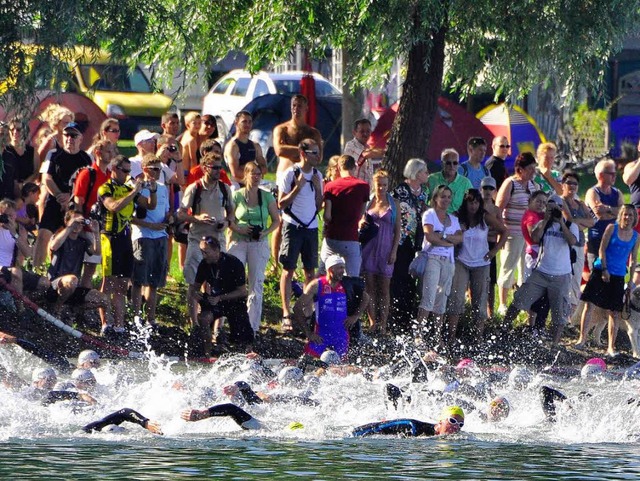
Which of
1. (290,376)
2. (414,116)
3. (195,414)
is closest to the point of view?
(195,414)

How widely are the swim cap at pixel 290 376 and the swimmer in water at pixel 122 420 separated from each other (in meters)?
2.17

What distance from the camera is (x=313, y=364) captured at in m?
16.3

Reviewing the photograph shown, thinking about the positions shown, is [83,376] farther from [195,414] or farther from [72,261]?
[72,261]

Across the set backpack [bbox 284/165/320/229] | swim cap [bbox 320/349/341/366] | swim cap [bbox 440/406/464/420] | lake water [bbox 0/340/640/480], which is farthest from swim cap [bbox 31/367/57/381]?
backpack [bbox 284/165/320/229]

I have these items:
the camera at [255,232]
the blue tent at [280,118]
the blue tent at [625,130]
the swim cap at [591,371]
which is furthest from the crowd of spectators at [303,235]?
the blue tent at [625,130]

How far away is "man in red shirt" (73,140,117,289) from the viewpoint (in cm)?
1708

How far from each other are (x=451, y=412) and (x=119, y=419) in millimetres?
2830

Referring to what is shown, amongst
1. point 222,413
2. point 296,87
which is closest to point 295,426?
point 222,413

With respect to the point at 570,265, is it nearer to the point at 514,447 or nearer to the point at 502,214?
the point at 502,214

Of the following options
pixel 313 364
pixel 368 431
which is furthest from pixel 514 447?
pixel 313 364

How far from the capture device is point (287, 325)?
717 inches

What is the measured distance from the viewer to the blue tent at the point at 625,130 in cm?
3891

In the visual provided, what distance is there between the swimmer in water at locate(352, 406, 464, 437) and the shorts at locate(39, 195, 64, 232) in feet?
17.4

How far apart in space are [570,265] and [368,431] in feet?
18.8
